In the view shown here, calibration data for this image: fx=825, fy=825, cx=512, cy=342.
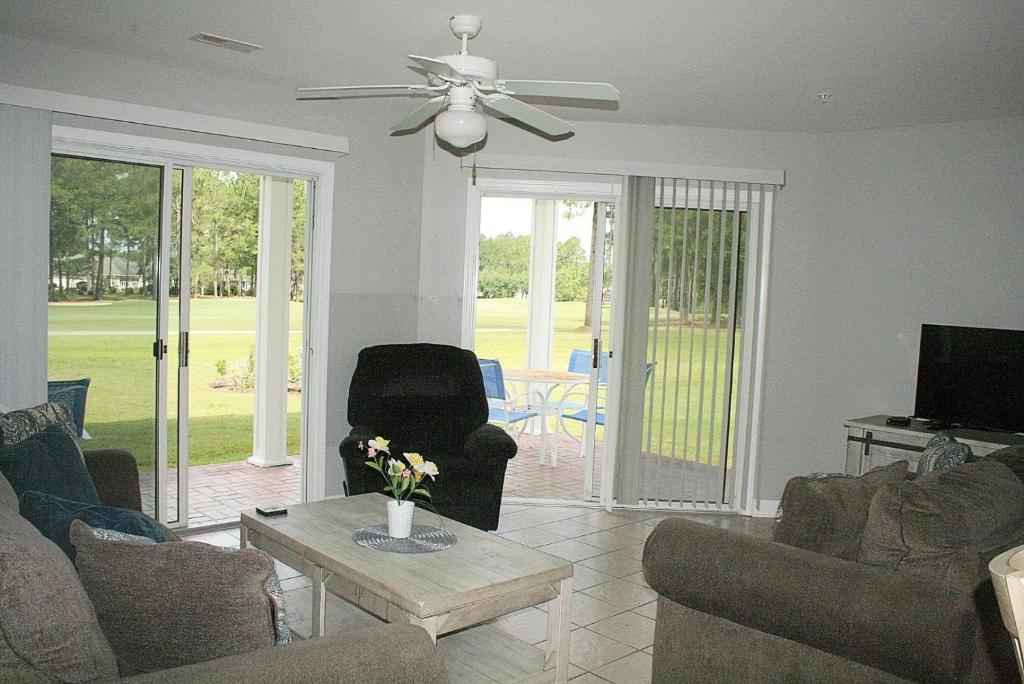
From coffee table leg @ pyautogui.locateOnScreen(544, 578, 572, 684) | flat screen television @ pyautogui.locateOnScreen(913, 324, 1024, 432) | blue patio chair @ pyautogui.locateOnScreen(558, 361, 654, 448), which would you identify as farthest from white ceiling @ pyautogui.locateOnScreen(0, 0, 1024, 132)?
coffee table leg @ pyautogui.locateOnScreen(544, 578, 572, 684)

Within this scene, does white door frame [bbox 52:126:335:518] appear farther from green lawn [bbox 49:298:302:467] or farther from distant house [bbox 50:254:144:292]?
Answer: green lawn [bbox 49:298:302:467]

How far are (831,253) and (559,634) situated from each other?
3643mm

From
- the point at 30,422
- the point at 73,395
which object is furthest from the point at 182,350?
the point at 30,422

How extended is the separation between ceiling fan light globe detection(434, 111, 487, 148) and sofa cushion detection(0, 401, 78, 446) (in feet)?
5.99

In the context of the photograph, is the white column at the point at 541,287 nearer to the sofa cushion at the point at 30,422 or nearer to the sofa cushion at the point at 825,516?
the sofa cushion at the point at 30,422

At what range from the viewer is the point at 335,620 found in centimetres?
357

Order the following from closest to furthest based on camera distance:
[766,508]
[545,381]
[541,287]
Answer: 1. [766,508]
2. [545,381]
3. [541,287]

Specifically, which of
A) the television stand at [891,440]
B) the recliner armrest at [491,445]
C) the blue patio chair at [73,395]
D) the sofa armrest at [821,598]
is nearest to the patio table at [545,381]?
the recliner armrest at [491,445]

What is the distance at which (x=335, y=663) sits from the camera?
168cm

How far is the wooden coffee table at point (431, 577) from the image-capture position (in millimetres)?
2637

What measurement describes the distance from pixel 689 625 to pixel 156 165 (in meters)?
3.58

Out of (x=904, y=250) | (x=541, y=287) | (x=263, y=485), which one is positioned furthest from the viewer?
(x=541, y=287)

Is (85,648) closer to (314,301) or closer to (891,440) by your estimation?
(314,301)

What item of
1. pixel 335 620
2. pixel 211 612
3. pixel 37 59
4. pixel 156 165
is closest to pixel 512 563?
pixel 335 620
